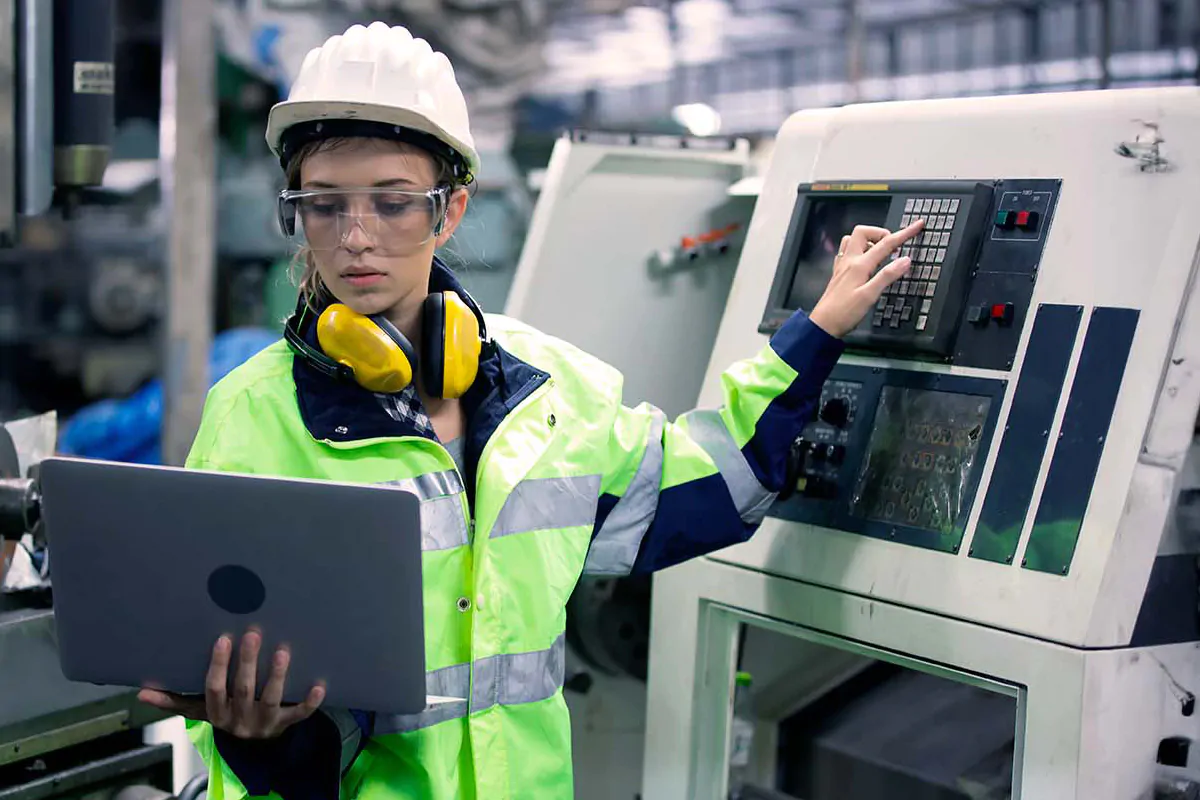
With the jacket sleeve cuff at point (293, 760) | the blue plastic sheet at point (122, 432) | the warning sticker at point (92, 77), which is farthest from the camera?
the blue plastic sheet at point (122, 432)

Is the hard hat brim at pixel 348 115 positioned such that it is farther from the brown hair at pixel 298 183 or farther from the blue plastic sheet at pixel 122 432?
the blue plastic sheet at pixel 122 432

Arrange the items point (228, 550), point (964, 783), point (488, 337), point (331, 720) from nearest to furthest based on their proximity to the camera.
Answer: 1. point (228, 550)
2. point (331, 720)
3. point (488, 337)
4. point (964, 783)

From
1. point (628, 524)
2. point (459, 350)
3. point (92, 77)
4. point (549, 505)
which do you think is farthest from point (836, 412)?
point (92, 77)

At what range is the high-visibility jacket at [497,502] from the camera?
1469 mm

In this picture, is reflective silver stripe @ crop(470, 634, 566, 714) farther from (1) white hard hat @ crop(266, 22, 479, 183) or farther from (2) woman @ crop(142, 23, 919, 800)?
(1) white hard hat @ crop(266, 22, 479, 183)

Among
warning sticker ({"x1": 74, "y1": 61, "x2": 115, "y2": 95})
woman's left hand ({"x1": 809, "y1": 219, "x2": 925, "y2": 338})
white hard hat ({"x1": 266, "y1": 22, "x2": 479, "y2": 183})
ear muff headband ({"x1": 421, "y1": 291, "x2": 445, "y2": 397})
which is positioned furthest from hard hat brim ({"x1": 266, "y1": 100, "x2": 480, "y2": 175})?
warning sticker ({"x1": 74, "y1": 61, "x2": 115, "y2": 95})

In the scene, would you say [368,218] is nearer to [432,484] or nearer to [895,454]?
[432,484]

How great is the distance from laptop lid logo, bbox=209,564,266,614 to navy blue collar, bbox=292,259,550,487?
0.72 ft

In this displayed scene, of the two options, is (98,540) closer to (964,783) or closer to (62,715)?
(62,715)

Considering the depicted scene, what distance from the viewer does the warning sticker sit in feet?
7.88

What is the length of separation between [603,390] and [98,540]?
2.21 ft

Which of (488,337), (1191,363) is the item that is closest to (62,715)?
(488,337)

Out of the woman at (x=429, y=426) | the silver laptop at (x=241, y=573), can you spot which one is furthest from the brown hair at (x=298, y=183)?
the silver laptop at (x=241, y=573)

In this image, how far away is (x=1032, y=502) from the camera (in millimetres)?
1577
